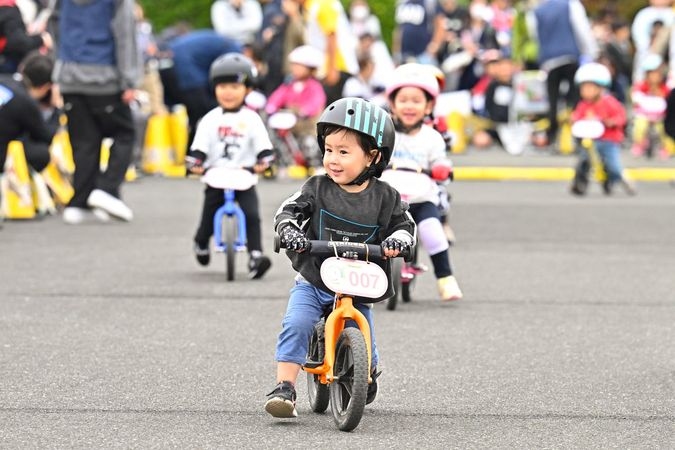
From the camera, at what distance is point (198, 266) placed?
12117 mm

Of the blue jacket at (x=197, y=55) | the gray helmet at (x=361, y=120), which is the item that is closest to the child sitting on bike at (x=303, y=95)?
the blue jacket at (x=197, y=55)

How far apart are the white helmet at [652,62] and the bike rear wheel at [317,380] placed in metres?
15.6

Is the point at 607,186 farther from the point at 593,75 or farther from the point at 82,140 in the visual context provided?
the point at 82,140

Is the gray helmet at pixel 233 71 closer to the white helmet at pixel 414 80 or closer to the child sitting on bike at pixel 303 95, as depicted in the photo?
the white helmet at pixel 414 80

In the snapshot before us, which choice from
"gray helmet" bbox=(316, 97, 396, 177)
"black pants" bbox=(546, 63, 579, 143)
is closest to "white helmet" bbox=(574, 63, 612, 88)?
"black pants" bbox=(546, 63, 579, 143)

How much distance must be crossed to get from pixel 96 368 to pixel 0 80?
755cm

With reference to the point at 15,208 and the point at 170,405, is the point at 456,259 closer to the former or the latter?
the point at 15,208

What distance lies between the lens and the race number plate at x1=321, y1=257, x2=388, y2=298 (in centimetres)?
638

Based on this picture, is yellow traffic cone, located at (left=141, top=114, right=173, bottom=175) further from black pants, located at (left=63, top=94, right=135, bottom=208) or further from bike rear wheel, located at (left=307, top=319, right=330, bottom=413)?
bike rear wheel, located at (left=307, top=319, right=330, bottom=413)

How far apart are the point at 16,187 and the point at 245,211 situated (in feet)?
14.3

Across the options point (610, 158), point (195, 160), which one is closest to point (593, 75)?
point (610, 158)

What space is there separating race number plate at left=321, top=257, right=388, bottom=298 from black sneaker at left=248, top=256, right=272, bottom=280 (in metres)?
4.78

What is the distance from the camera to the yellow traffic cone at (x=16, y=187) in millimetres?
14984

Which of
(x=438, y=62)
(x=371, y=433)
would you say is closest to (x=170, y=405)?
(x=371, y=433)
